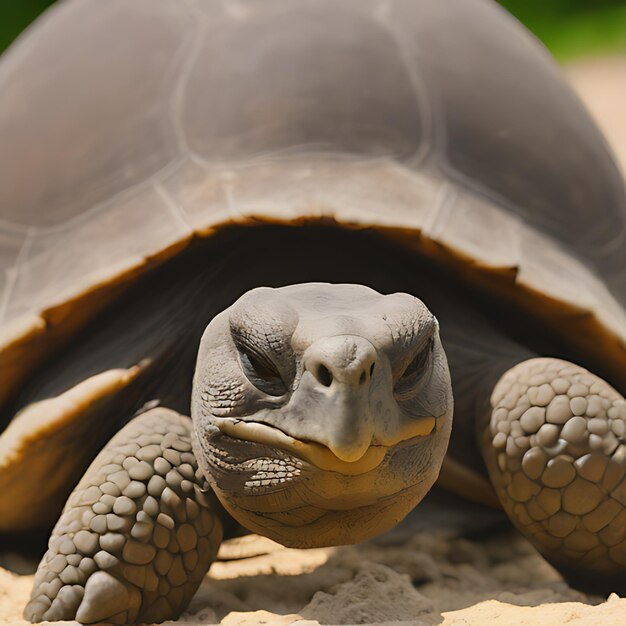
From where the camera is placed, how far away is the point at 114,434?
121 inches

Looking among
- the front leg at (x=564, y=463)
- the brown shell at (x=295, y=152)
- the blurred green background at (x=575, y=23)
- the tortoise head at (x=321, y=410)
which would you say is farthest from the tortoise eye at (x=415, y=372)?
the blurred green background at (x=575, y=23)

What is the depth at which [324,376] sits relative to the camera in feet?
7.29

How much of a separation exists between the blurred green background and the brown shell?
51.2 feet

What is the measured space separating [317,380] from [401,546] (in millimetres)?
1277

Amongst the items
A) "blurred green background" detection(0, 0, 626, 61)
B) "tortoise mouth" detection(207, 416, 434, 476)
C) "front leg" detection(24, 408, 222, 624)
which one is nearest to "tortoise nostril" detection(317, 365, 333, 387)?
"tortoise mouth" detection(207, 416, 434, 476)

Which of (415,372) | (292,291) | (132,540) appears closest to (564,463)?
(415,372)

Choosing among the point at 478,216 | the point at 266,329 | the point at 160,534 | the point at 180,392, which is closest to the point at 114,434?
the point at 180,392

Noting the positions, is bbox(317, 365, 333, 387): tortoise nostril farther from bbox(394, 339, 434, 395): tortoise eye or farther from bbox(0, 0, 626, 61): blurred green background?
bbox(0, 0, 626, 61): blurred green background

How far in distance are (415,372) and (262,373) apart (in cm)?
30

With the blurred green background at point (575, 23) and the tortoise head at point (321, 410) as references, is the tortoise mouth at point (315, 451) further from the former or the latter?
the blurred green background at point (575, 23)

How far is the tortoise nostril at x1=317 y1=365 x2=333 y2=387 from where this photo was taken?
7.25 ft

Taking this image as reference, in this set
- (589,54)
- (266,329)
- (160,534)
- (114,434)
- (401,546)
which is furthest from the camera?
(589,54)

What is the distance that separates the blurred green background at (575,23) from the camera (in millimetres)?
19000

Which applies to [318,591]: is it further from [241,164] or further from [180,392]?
[241,164]
